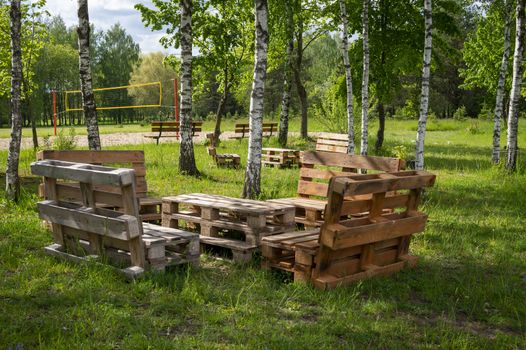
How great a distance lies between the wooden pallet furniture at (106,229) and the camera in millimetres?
5352

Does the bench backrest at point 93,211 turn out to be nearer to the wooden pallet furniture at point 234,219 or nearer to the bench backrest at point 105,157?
the bench backrest at point 105,157

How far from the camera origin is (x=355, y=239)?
5.56 metres

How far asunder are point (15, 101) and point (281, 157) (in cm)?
832

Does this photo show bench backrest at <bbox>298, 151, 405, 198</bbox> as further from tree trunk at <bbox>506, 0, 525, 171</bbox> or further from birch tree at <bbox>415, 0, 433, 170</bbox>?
tree trunk at <bbox>506, 0, 525, 171</bbox>

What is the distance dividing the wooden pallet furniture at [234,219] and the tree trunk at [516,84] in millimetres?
9439

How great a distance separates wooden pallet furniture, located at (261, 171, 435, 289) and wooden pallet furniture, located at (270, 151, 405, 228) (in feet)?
3.77

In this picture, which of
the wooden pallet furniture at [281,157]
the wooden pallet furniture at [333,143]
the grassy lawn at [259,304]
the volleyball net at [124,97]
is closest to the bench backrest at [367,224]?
the grassy lawn at [259,304]

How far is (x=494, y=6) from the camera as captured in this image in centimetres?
1786

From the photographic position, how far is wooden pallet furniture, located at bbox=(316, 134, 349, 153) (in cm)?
1489

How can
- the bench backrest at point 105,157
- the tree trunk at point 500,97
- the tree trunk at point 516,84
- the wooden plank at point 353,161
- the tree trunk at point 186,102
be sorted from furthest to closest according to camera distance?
the tree trunk at point 500,97, the tree trunk at point 516,84, the tree trunk at point 186,102, the wooden plank at point 353,161, the bench backrest at point 105,157

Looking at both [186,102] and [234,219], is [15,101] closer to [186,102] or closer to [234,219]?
[234,219]

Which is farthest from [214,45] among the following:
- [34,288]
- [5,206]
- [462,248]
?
[34,288]

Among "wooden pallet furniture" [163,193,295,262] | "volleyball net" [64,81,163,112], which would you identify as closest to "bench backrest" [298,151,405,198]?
"wooden pallet furniture" [163,193,295,262]

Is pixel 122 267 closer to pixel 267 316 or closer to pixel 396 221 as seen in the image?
pixel 267 316
